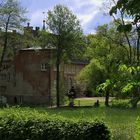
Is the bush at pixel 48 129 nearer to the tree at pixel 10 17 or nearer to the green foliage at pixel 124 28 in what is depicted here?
the green foliage at pixel 124 28

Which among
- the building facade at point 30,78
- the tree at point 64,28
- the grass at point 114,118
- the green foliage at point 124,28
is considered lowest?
the grass at point 114,118

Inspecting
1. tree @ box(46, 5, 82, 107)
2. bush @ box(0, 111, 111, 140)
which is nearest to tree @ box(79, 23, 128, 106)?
tree @ box(46, 5, 82, 107)

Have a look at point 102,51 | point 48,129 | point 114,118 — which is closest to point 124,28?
point 48,129

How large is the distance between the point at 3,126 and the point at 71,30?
2241 inches

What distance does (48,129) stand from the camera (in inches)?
432

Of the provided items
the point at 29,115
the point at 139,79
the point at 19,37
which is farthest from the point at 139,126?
the point at 19,37

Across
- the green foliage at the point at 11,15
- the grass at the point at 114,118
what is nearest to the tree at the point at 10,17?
the green foliage at the point at 11,15

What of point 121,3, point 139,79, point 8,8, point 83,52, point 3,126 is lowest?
point 3,126

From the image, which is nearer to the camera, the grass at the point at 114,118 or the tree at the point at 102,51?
the grass at the point at 114,118

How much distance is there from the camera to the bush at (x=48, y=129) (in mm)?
10070

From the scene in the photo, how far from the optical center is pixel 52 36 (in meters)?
69.1

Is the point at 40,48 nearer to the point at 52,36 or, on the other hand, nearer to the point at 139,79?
the point at 52,36

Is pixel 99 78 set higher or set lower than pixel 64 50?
lower

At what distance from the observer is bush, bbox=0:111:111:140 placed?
10.1 m
